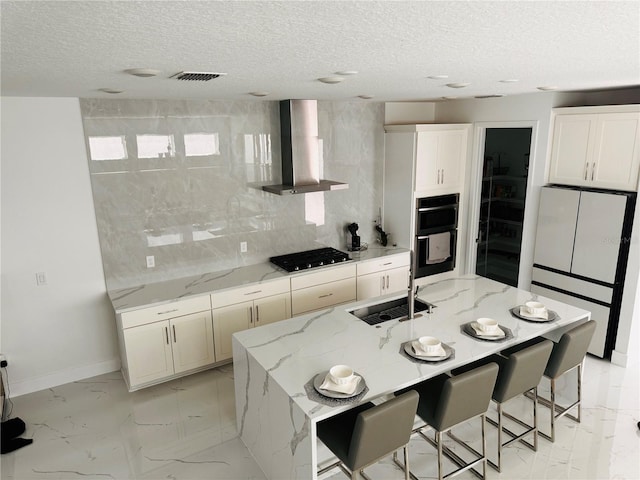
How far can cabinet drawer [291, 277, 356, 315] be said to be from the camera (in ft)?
15.2

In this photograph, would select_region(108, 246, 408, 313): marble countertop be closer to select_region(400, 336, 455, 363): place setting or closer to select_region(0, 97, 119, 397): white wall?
select_region(0, 97, 119, 397): white wall

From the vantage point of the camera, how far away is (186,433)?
3.51 meters

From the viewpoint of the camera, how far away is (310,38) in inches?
59.1

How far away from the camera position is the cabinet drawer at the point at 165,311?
3773 millimetres

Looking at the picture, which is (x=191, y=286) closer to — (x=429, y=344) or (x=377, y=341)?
(x=377, y=341)

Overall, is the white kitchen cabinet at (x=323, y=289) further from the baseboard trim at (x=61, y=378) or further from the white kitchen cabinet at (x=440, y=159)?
the baseboard trim at (x=61, y=378)

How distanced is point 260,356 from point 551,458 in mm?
2170

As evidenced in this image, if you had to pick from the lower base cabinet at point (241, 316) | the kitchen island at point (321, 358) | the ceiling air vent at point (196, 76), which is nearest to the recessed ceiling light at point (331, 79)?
the ceiling air vent at point (196, 76)

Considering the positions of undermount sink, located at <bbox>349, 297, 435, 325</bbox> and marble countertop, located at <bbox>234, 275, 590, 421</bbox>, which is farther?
undermount sink, located at <bbox>349, 297, 435, 325</bbox>

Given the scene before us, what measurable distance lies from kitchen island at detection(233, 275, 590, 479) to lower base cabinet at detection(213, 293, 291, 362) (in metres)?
0.99

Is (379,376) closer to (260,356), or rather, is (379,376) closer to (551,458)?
(260,356)

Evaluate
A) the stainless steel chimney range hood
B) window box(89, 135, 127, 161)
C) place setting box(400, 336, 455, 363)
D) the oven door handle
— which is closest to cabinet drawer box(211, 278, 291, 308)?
the stainless steel chimney range hood

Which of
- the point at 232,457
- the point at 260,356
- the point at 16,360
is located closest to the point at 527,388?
the point at 260,356

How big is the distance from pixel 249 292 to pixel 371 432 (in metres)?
2.22
